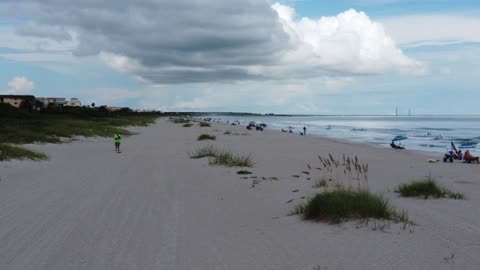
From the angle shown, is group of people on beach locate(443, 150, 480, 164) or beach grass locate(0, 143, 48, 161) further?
group of people on beach locate(443, 150, 480, 164)

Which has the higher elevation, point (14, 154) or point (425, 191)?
point (425, 191)

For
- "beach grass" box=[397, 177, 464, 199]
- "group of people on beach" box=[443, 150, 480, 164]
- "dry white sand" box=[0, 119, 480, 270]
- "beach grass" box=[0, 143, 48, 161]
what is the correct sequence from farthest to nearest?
"group of people on beach" box=[443, 150, 480, 164]
"beach grass" box=[0, 143, 48, 161]
"beach grass" box=[397, 177, 464, 199]
"dry white sand" box=[0, 119, 480, 270]

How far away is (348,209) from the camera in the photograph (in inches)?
277

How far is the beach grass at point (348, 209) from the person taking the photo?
22.9 feet

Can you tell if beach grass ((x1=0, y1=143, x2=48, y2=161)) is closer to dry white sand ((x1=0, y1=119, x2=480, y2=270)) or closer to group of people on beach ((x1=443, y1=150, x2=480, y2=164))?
dry white sand ((x1=0, y1=119, x2=480, y2=270))

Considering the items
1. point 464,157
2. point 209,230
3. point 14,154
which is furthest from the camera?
point 464,157

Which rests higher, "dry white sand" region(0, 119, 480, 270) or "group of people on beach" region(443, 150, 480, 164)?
"dry white sand" region(0, 119, 480, 270)

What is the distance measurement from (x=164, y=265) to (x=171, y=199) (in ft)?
16.1

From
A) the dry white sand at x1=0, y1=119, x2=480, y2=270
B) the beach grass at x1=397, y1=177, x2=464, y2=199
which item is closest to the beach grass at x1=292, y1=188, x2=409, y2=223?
the dry white sand at x1=0, y1=119, x2=480, y2=270

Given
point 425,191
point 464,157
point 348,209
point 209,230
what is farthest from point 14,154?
point 464,157

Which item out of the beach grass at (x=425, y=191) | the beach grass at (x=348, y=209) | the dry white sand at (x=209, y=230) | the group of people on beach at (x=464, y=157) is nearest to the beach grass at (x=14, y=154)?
the dry white sand at (x=209, y=230)

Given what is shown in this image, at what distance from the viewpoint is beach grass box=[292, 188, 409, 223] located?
22.9 ft

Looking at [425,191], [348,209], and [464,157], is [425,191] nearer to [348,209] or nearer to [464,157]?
[348,209]

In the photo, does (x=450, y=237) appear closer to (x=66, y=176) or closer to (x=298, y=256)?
(x=298, y=256)
